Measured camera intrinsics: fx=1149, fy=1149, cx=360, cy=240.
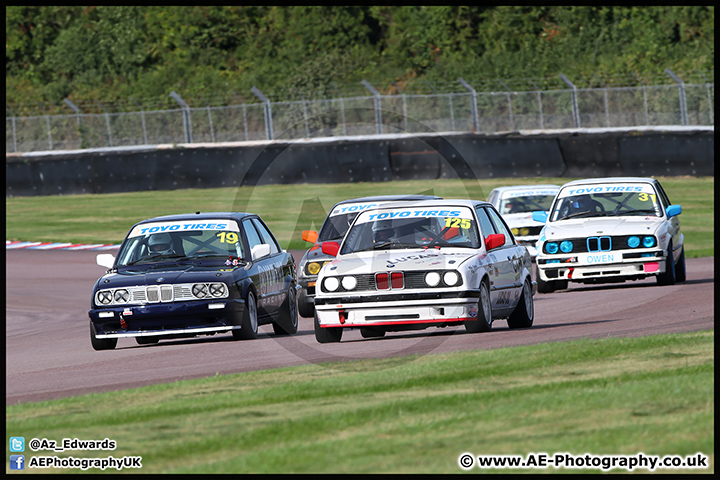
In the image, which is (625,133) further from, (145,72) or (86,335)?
(145,72)

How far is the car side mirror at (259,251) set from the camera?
12789 millimetres

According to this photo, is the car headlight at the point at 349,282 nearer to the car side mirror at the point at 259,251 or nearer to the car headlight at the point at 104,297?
the car side mirror at the point at 259,251

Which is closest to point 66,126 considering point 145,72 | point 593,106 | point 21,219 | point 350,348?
point 21,219

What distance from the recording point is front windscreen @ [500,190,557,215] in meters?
20.7

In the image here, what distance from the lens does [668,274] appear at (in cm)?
1652

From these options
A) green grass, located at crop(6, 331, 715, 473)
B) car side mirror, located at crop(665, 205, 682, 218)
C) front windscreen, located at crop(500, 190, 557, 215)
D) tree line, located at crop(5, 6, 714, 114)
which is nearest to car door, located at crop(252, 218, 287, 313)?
green grass, located at crop(6, 331, 715, 473)

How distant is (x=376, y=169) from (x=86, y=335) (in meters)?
24.1

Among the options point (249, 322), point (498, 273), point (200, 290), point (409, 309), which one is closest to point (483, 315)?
point (498, 273)

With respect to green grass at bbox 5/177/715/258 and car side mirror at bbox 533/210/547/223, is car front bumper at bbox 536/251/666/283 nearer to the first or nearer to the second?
car side mirror at bbox 533/210/547/223

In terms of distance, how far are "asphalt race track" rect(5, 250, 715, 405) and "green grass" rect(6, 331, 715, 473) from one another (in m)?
0.91

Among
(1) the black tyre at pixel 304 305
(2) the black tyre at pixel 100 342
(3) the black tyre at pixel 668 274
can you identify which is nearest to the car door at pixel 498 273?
(1) the black tyre at pixel 304 305

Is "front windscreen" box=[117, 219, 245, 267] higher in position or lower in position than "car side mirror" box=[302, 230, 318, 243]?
higher

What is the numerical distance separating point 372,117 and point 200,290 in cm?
3120

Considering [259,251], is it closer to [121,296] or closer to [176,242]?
[176,242]
